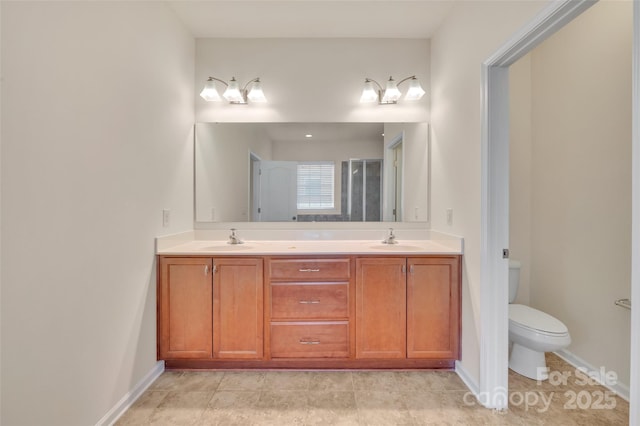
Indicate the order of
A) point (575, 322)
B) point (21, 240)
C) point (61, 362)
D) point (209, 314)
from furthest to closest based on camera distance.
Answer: point (575, 322) → point (209, 314) → point (61, 362) → point (21, 240)

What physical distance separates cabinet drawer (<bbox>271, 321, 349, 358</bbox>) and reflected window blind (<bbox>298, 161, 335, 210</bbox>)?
1.00 m

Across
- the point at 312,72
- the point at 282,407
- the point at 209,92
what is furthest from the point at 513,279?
the point at 209,92

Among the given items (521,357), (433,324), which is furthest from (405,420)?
(521,357)

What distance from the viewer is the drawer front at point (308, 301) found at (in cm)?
197

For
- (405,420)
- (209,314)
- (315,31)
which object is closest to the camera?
(405,420)

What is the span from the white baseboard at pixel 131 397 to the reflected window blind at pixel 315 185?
1.55m

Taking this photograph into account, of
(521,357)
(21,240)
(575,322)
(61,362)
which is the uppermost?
(21,240)

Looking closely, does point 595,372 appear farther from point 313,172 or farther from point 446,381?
point 313,172

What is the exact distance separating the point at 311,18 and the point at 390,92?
82cm

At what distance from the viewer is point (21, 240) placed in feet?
3.43

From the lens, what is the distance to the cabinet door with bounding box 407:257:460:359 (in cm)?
197

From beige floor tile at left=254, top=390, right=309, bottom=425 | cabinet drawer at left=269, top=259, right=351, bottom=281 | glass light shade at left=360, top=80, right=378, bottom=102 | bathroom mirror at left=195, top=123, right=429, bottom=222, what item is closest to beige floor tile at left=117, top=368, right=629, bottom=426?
beige floor tile at left=254, top=390, right=309, bottom=425

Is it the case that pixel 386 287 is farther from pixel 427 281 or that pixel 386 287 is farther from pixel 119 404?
pixel 119 404

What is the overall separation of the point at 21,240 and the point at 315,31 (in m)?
2.30
